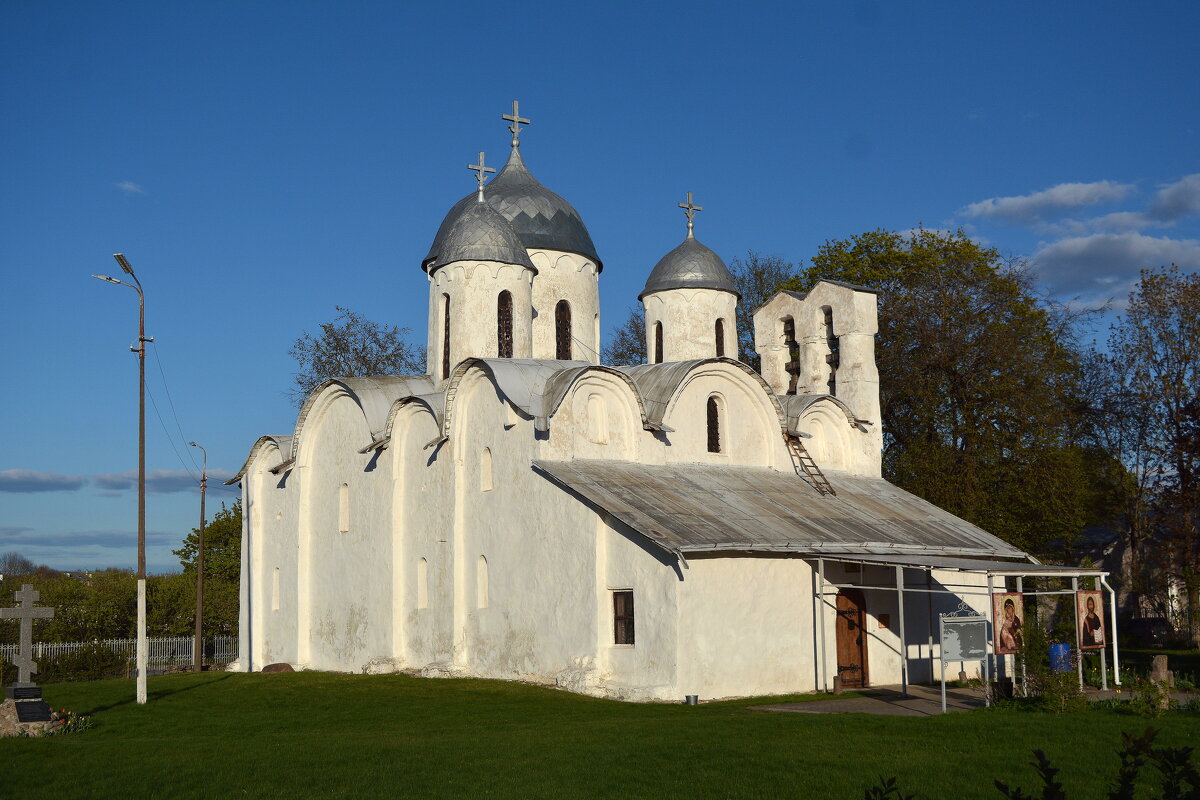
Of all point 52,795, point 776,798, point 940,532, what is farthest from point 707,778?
point 940,532

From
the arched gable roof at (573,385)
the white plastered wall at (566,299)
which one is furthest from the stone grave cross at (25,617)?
the white plastered wall at (566,299)

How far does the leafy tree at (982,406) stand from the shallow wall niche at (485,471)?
1143 cm

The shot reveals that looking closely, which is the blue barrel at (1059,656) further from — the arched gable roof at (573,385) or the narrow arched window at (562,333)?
the narrow arched window at (562,333)

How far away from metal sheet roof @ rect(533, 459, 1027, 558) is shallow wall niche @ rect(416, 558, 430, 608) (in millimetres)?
4156

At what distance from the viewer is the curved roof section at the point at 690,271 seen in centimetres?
2652

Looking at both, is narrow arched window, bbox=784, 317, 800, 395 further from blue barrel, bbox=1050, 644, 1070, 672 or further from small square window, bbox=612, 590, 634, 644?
blue barrel, bbox=1050, 644, 1070, 672

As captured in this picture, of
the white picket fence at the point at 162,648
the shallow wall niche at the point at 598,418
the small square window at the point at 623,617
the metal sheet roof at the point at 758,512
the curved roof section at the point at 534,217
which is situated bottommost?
the white picket fence at the point at 162,648

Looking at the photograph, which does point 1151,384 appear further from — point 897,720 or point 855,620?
point 897,720

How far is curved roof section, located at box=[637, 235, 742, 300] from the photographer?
26516 mm

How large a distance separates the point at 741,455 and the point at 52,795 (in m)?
14.3

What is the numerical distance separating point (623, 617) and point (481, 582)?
3.69m

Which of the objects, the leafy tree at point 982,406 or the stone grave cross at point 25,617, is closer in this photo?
the stone grave cross at point 25,617

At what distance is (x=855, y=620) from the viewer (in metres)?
20.0

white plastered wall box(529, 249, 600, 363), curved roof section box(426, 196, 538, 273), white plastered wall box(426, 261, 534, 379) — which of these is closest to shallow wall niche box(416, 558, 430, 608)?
white plastered wall box(426, 261, 534, 379)
